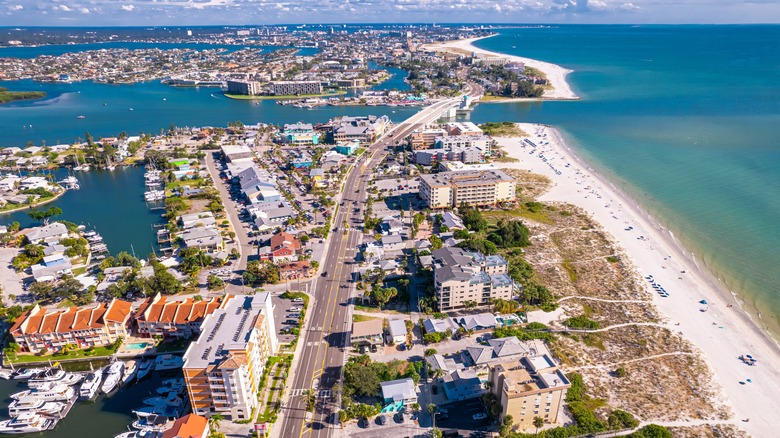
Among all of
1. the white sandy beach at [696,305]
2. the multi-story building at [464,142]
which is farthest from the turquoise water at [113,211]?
the white sandy beach at [696,305]

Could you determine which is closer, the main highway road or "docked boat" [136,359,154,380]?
the main highway road

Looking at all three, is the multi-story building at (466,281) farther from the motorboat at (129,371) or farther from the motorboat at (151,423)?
the motorboat at (129,371)

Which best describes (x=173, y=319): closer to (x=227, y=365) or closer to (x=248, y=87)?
(x=227, y=365)

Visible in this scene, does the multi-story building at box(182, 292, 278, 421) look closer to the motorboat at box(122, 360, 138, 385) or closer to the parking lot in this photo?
the parking lot

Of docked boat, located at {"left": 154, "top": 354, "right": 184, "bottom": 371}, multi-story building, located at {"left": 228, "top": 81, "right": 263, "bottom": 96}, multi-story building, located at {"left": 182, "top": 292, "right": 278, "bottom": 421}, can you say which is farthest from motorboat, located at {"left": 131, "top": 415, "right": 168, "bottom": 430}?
multi-story building, located at {"left": 228, "top": 81, "right": 263, "bottom": 96}

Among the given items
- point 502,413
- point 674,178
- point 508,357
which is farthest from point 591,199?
point 502,413

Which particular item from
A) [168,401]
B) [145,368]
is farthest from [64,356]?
[168,401]
